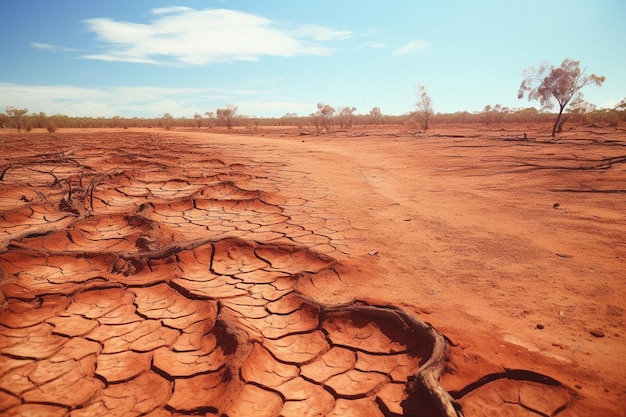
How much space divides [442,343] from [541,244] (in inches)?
85.2

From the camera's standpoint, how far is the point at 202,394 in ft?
Result: 5.25

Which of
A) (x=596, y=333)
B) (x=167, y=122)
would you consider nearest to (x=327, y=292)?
(x=596, y=333)

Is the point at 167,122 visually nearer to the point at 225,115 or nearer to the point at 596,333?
the point at 225,115

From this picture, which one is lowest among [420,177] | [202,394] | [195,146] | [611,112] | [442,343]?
[202,394]

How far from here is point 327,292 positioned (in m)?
2.50

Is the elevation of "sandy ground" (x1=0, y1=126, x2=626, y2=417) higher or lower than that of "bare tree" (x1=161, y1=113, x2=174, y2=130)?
lower

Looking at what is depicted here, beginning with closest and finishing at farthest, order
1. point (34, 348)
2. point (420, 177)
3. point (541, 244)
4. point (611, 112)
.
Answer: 1. point (34, 348)
2. point (541, 244)
3. point (420, 177)
4. point (611, 112)

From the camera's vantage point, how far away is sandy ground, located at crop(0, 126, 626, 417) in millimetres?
1587

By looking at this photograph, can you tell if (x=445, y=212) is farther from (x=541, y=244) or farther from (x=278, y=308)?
(x=278, y=308)

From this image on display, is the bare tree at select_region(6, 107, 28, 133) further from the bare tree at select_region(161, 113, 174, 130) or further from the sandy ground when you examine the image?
the sandy ground

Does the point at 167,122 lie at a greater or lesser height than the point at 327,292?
greater

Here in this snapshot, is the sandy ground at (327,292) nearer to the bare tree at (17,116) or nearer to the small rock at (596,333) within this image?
the small rock at (596,333)

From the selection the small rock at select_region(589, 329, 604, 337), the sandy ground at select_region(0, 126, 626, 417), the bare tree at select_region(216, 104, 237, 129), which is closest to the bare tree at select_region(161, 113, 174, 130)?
the bare tree at select_region(216, 104, 237, 129)

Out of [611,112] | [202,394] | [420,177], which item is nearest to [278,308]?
[202,394]
